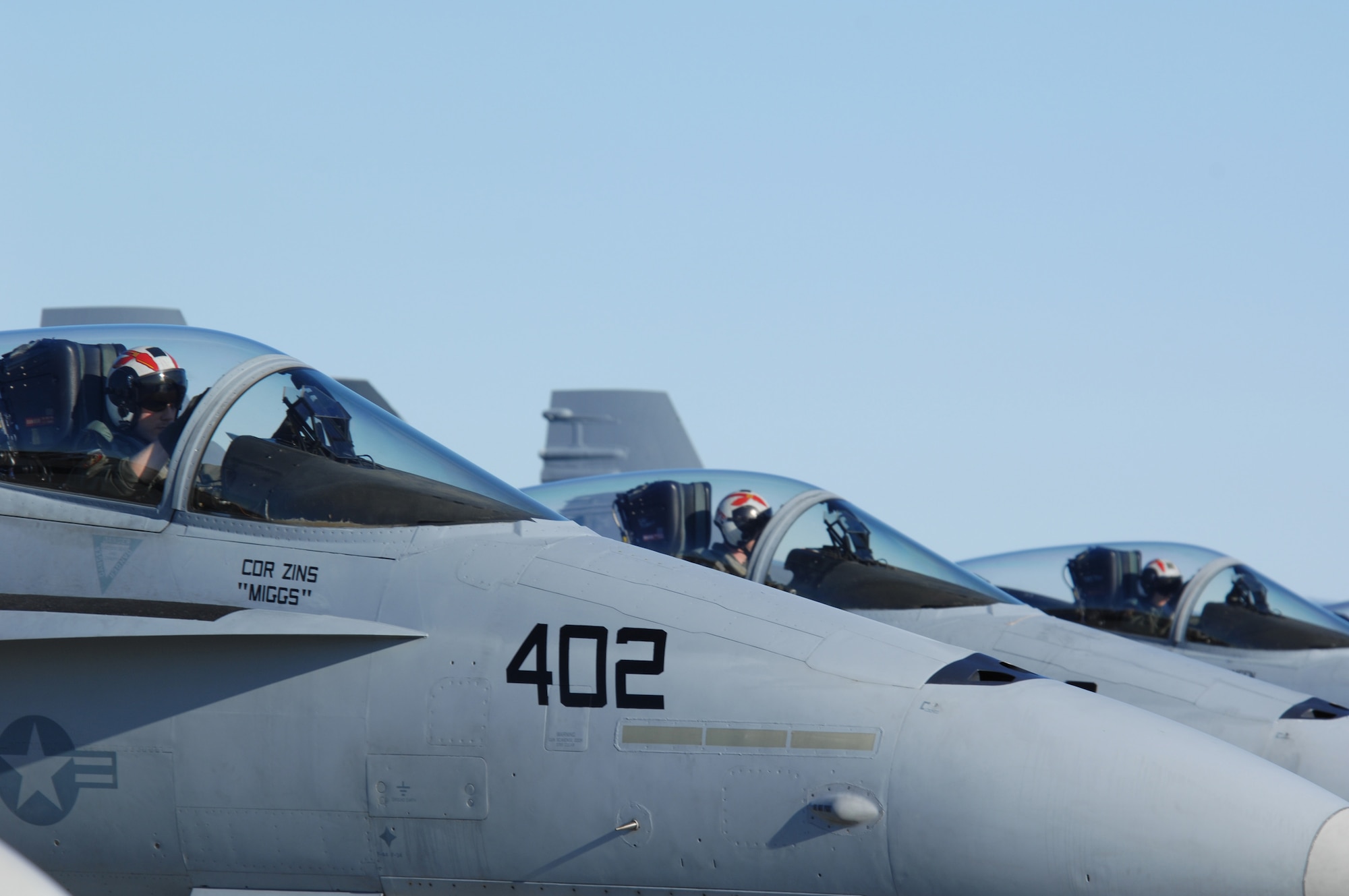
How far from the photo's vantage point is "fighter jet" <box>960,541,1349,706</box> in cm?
1052

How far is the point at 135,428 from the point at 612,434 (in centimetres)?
1812

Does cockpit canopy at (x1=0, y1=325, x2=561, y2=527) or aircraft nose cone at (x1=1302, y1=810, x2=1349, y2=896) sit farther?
cockpit canopy at (x1=0, y1=325, x2=561, y2=527)

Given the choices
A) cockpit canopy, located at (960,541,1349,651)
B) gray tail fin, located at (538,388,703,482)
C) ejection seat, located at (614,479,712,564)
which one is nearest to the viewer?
ejection seat, located at (614,479,712,564)

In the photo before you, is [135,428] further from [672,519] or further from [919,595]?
[919,595]

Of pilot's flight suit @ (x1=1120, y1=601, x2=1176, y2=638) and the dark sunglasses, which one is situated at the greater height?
the dark sunglasses

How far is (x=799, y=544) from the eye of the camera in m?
8.06

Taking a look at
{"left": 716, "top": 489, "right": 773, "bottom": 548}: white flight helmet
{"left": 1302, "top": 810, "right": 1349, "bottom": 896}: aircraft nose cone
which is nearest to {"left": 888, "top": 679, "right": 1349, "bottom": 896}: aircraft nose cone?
{"left": 1302, "top": 810, "right": 1349, "bottom": 896}: aircraft nose cone

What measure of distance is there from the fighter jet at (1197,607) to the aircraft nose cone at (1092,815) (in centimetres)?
650

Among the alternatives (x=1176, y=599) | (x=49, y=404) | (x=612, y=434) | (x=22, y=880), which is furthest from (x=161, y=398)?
(x=612, y=434)

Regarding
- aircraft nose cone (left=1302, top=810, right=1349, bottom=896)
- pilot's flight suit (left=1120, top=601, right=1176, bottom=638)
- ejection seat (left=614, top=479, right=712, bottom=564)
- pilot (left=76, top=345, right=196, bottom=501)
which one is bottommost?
aircraft nose cone (left=1302, top=810, right=1349, bottom=896)

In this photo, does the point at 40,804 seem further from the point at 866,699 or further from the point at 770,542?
the point at 770,542

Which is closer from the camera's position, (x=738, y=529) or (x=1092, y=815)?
(x=1092, y=815)

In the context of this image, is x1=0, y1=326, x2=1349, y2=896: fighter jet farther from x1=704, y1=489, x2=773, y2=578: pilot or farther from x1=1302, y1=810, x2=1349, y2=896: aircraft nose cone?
x1=704, y1=489, x2=773, y2=578: pilot

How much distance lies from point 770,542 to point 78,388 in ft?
12.7
